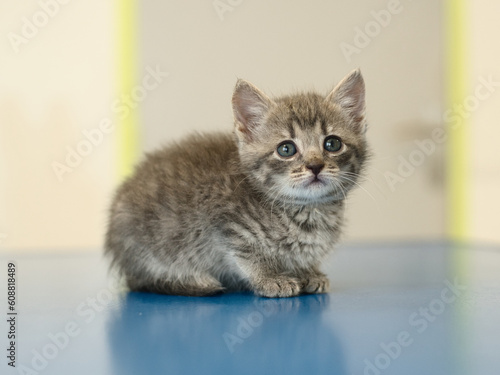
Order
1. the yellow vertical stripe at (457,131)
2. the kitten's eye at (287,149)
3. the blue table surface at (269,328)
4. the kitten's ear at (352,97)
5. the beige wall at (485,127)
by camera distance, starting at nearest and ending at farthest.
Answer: the blue table surface at (269,328)
the kitten's eye at (287,149)
the kitten's ear at (352,97)
the beige wall at (485,127)
the yellow vertical stripe at (457,131)

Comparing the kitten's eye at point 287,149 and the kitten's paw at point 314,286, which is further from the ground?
the kitten's eye at point 287,149

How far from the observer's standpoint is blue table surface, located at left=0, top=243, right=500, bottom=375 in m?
Answer: 1.48

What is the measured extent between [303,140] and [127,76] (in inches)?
100

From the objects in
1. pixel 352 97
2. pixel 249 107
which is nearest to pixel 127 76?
pixel 249 107

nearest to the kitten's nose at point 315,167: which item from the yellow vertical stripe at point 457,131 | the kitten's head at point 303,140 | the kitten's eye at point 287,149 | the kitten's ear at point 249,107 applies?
the kitten's head at point 303,140

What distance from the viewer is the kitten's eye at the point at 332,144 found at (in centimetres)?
224

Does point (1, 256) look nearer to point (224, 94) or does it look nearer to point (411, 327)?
point (224, 94)

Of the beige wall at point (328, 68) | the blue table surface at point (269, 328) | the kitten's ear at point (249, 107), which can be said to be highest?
the beige wall at point (328, 68)

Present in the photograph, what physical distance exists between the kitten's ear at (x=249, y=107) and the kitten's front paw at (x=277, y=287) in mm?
529

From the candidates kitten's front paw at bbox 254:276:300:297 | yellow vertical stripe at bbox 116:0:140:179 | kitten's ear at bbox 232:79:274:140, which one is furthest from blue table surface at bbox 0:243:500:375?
yellow vertical stripe at bbox 116:0:140:179

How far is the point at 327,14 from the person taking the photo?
15.3ft

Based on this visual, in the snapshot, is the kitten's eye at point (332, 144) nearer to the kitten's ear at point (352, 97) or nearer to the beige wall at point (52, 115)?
the kitten's ear at point (352, 97)

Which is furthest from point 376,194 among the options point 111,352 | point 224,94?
point 111,352

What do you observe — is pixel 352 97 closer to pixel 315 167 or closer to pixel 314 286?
pixel 315 167
